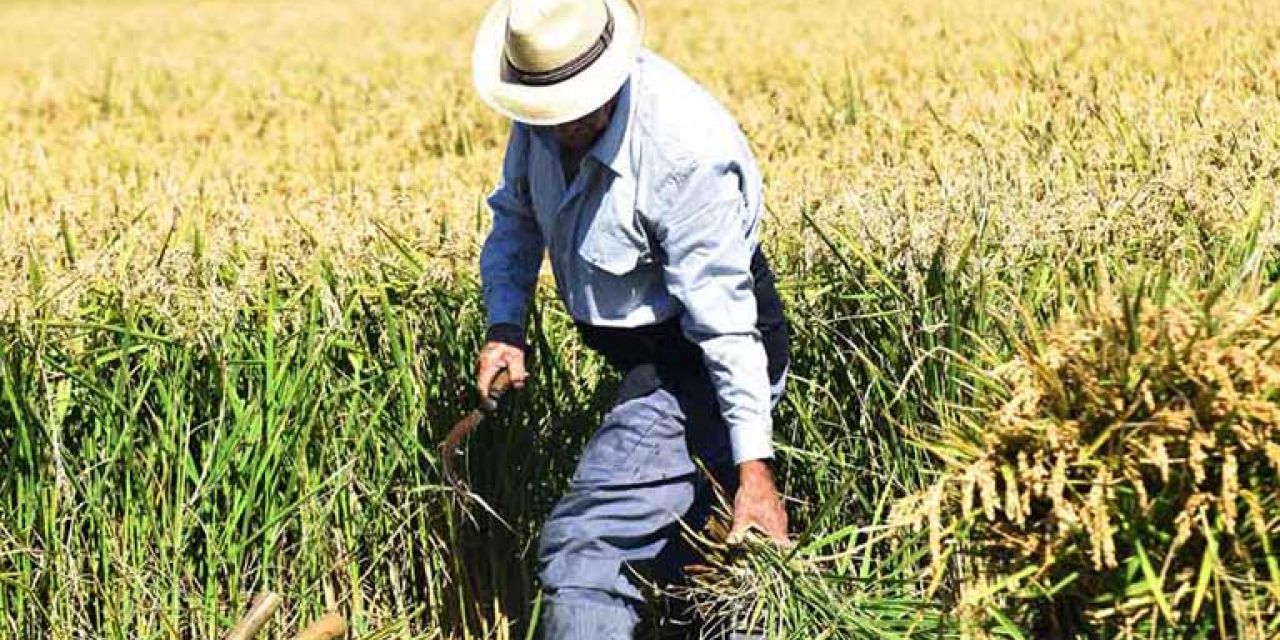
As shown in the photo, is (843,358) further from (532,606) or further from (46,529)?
(46,529)

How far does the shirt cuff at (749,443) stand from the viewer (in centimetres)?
434

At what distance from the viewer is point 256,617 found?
473 centimetres

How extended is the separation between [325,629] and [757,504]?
106 cm

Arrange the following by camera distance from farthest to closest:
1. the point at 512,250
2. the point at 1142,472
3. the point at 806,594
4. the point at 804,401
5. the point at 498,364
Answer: the point at 804,401
the point at 512,250
the point at 498,364
the point at 806,594
the point at 1142,472

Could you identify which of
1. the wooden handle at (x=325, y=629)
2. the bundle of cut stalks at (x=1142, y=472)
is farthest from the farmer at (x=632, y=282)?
the bundle of cut stalks at (x=1142, y=472)

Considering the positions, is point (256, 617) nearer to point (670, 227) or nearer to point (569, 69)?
point (670, 227)

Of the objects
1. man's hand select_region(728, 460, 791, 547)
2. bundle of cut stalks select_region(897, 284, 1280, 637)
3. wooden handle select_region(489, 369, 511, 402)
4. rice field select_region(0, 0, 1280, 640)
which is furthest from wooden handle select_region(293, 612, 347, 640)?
bundle of cut stalks select_region(897, 284, 1280, 637)

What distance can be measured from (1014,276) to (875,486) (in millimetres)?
546

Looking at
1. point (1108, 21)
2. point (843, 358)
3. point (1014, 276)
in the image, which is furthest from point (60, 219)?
point (1108, 21)

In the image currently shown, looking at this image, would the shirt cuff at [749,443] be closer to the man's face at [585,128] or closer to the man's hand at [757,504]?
the man's hand at [757,504]

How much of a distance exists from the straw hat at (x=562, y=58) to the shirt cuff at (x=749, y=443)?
0.70m

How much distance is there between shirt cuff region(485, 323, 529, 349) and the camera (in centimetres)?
475

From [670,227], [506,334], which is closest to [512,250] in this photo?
[506,334]

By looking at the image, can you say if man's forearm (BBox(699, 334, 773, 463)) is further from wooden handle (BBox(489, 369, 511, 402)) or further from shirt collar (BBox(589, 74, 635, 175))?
wooden handle (BBox(489, 369, 511, 402))
